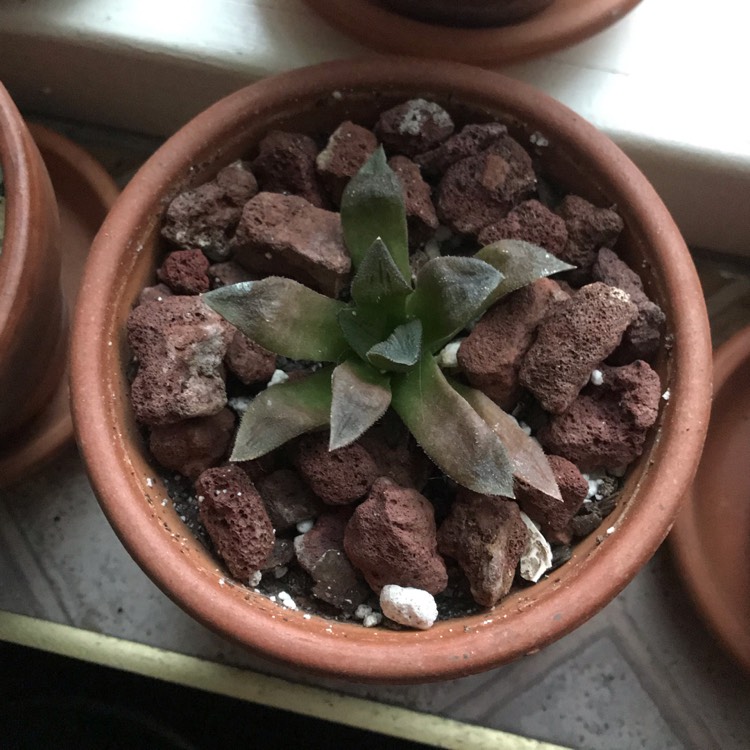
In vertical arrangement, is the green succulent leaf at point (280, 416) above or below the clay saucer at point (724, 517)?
above

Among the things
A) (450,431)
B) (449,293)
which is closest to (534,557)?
(450,431)

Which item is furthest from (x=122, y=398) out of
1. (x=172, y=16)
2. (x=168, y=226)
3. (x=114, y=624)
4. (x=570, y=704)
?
(x=570, y=704)

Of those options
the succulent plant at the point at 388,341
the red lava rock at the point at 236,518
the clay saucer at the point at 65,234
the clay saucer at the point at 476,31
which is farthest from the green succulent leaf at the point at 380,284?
the clay saucer at the point at 65,234

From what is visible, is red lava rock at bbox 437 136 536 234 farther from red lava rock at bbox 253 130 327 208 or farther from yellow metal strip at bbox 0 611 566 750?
yellow metal strip at bbox 0 611 566 750

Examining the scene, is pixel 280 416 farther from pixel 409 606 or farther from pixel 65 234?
pixel 65 234

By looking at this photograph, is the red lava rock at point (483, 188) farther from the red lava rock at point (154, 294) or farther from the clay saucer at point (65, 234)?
the clay saucer at point (65, 234)

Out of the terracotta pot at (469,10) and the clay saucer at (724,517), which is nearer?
the terracotta pot at (469,10)

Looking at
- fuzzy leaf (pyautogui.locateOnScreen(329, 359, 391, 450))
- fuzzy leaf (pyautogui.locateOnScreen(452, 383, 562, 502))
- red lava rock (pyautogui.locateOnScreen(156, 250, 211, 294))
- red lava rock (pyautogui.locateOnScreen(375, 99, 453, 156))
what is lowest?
red lava rock (pyautogui.locateOnScreen(156, 250, 211, 294))

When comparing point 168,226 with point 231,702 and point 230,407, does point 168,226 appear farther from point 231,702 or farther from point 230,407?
point 231,702

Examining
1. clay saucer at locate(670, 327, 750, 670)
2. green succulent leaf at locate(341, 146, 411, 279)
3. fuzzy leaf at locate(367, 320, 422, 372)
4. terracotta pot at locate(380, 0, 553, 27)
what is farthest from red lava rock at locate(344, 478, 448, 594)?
terracotta pot at locate(380, 0, 553, 27)
